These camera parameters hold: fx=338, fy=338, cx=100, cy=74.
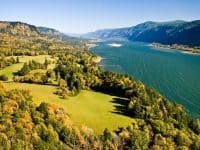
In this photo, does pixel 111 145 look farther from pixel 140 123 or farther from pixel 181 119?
pixel 181 119

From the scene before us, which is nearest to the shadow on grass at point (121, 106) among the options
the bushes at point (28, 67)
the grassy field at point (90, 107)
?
the grassy field at point (90, 107)

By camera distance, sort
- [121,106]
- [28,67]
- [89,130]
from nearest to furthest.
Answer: [89,130], [121,106], [28,67]

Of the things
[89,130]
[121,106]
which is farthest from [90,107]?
[89,130]

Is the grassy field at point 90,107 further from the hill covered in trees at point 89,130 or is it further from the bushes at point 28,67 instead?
the bushes at point 28,67

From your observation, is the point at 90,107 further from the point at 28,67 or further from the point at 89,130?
the point at 28,67

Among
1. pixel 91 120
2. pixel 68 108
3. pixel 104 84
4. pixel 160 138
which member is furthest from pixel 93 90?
pixel 160 138

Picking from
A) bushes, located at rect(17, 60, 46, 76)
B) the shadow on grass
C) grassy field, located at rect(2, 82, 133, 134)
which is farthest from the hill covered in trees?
bushes, located at rect(17, 60, 46, 76)

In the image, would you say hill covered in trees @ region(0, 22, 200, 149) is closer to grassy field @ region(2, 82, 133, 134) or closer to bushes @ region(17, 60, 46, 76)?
grassy field @ region(2, 82, 133, 134)
